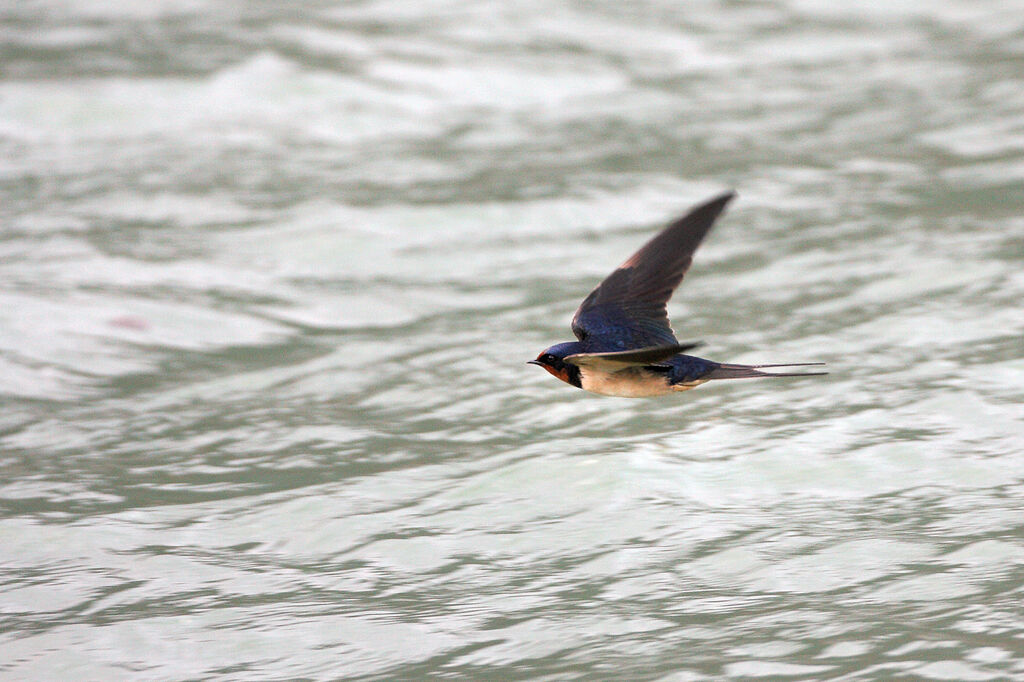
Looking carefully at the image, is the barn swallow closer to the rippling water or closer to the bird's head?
the bird's head

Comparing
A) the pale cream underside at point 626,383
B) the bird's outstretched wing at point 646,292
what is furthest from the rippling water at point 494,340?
the bird's outstretched wing at point 646,292

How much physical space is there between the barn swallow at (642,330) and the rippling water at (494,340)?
1.51 feet

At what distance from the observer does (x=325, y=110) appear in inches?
342

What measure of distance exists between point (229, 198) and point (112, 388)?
2.19 metres

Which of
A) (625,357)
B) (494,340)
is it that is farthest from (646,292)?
(494,340)

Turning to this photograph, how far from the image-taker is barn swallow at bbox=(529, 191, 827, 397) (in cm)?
392

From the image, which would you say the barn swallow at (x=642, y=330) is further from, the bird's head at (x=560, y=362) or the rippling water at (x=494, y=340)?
the rippling water at (x=494, y=340)

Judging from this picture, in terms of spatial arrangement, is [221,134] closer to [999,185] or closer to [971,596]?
[999,185]

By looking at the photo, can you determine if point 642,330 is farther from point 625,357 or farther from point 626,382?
point 625,357

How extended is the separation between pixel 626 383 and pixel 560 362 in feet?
0.75

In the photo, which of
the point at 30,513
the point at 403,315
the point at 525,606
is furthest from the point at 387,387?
the point at 525,606

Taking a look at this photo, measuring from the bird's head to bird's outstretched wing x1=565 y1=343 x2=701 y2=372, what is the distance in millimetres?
31

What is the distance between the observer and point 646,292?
4273mm

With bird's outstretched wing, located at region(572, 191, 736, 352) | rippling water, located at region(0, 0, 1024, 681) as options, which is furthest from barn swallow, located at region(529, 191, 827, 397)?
rippling water, located at region(0, 0, 1024, 681)
